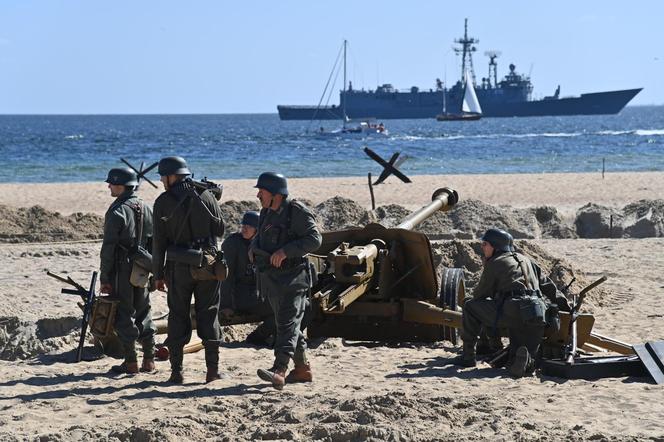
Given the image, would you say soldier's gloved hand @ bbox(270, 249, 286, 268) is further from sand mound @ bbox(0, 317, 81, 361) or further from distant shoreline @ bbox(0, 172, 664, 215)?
distant shoreline @ bbox(0, 172, 664, 215)

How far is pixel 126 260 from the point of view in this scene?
27.6ft

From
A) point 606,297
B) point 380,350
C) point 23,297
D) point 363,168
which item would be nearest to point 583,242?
point 606,297

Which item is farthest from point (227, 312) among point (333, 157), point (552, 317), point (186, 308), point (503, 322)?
point (333, 157)

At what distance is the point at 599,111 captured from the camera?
150000 mm

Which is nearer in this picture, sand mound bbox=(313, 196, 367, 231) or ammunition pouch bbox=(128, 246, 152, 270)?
ammunition pouch bbox=(128, 246, 152, 270)

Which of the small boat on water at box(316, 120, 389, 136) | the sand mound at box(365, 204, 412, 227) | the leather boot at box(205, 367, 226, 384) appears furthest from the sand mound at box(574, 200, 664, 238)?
the small boat on water at box(316, 120, 389, 136)

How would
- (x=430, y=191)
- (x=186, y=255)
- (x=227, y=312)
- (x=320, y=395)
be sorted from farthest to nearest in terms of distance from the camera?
(x=430, y=191)
(x=227, y=312)
(x=186, y=255)
(x=320, y=395)

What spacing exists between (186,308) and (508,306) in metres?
2.38

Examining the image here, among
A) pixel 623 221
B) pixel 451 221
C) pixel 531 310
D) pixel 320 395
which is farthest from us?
pixel 623 221

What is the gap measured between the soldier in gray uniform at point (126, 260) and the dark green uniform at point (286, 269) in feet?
3.56

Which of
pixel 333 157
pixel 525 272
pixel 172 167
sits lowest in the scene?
pixel 333 157

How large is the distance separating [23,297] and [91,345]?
193cm

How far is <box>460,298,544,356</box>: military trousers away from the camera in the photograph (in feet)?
27.7

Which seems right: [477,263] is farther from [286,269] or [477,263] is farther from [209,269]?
[209,269]
